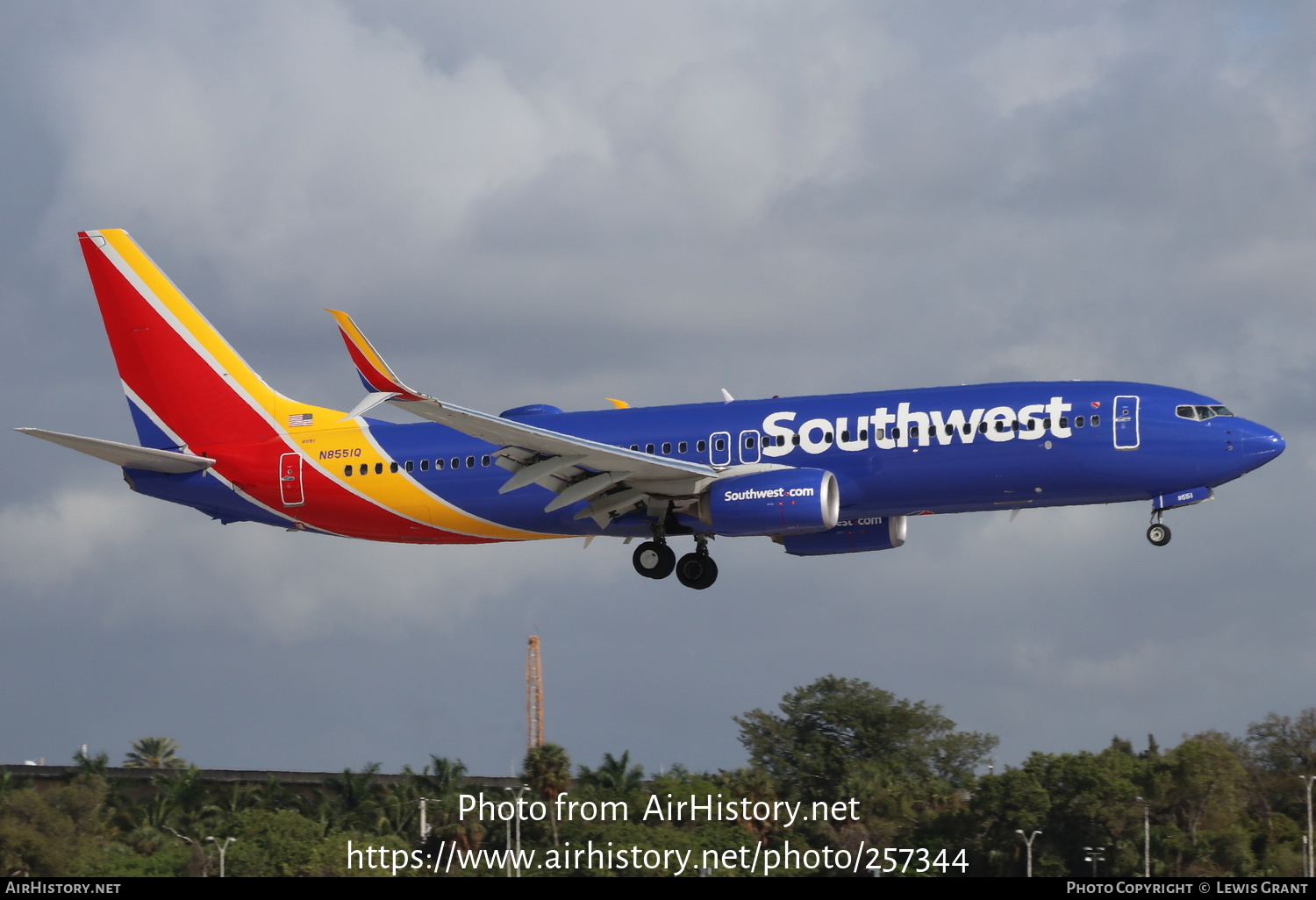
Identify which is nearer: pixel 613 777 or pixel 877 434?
pixel 877 434

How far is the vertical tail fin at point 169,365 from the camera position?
49750 millimetres

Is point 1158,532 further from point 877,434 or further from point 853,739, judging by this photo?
point 853,739

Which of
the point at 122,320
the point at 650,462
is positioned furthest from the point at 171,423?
the point at 650,462

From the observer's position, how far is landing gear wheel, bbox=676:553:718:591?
4656 centimetres

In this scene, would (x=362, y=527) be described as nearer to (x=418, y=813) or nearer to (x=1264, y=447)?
(x=1264, y=447)

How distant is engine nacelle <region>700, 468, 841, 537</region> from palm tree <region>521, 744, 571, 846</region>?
38323mm

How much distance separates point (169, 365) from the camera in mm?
50719

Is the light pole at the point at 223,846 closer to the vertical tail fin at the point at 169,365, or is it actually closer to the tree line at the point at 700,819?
the tree line at the point at 700,819

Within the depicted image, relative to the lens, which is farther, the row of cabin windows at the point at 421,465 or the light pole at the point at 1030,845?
the light pole at the point at 1030,845

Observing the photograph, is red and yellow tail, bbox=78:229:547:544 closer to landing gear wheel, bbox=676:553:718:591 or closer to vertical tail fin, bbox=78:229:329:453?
vertical tail fin, bbox=78:229:329:453

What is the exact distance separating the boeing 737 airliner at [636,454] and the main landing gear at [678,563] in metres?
0.06

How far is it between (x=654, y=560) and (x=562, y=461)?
541cm

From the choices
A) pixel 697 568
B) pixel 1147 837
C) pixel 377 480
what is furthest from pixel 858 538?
pixel 1147 837

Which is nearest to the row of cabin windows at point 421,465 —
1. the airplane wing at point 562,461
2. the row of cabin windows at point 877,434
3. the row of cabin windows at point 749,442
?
the row of cabin windows at point 749,442
